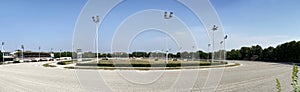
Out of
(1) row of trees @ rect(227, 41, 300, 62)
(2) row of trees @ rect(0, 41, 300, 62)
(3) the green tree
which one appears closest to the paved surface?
(2) row of trees @ rect(0, 41, 300, 62)

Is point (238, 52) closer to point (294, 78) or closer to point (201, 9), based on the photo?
point (201, 9)

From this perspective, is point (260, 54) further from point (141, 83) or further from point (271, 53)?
point (141, 83)

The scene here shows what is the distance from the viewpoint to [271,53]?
73500mm

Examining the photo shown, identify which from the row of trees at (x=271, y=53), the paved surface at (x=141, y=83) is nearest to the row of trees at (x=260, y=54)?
the row of trees at (x=271, y=53)

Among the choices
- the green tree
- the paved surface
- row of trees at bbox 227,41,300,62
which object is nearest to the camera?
the paved surface

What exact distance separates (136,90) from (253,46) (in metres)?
87.8

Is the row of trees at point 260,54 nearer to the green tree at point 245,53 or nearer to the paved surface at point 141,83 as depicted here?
the green tree at point 245,53

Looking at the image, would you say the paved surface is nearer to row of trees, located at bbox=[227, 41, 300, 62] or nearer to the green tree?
row of trees, located at bbox=[227, 41, 300, 62]

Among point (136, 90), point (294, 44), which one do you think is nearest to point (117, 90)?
point (136, 90)

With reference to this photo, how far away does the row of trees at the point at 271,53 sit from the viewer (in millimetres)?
61612

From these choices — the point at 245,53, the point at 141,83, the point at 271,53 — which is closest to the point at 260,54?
the point at 271,53

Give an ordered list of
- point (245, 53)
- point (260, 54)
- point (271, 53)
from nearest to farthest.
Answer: point (271, 53), point (260, 54), point (245, 53)

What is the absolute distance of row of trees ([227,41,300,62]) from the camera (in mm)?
61612

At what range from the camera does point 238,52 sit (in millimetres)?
95375
